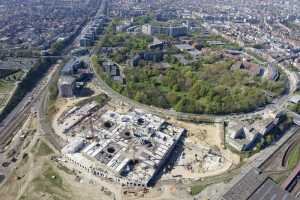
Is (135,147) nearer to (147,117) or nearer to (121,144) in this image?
(121,144)

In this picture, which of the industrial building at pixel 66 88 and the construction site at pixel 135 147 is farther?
the industrial building at pixel 66 88

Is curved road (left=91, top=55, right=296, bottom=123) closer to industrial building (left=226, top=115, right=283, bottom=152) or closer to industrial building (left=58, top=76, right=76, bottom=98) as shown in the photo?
industrial building (left=226, top=115, right=283, bottom=152)

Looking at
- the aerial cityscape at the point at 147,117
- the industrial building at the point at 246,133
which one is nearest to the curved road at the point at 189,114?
the aerial cityscape at the point at 147,117

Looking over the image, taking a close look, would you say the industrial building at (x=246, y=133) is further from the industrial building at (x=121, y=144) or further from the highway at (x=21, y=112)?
the highway at (x=21, y=112)

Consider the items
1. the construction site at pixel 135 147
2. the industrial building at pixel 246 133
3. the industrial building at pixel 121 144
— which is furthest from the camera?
the industrial building at pixel 246 133

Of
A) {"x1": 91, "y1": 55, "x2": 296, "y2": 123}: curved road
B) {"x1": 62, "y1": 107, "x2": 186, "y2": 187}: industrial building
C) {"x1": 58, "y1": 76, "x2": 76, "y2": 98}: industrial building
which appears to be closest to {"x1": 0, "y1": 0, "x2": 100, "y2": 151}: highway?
{"x1": 58, "y1": 76, "x2": 76, "y2": 98}: industrial building

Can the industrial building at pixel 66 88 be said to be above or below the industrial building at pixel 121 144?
above
